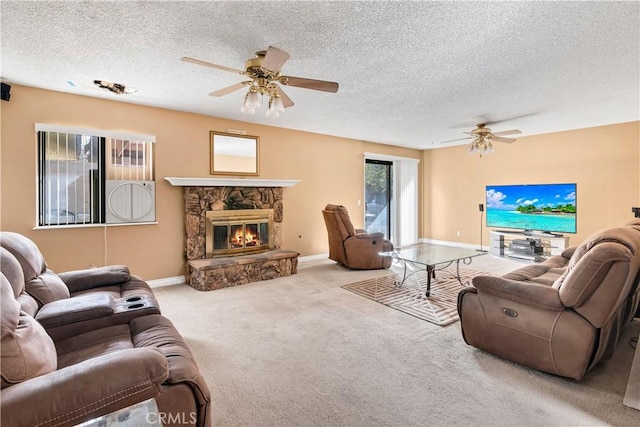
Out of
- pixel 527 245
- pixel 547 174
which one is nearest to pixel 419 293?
pixel 527 245

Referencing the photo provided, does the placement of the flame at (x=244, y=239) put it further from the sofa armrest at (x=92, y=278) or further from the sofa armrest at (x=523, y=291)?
the sofa armrest at (x=523, y=291)

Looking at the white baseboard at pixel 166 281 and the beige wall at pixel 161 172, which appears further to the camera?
the white baseboard at pixel 166 281

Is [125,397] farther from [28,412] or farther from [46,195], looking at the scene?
[46,195]

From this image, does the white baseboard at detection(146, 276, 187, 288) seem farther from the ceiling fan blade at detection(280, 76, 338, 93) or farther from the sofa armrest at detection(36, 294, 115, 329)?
the ceiling fan blade at detection(280, 76, 338, 93)

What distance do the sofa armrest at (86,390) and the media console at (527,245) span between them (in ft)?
21.8

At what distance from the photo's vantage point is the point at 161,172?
4434 millimetres

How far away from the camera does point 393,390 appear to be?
205 centimetres

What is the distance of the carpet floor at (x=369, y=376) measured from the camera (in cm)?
181

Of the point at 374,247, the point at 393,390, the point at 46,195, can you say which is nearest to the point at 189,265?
the point at 46,195

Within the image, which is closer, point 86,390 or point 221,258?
point 86,390

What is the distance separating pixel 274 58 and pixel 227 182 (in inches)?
117

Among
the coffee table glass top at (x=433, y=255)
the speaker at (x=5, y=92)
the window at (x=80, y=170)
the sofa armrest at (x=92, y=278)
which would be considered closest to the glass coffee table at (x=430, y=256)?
the coffee table glass top at (x=433, y=255)

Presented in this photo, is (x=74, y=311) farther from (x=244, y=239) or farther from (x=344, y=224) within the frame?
(x=344, y=224)

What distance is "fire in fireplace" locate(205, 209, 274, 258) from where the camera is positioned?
15.8ft
